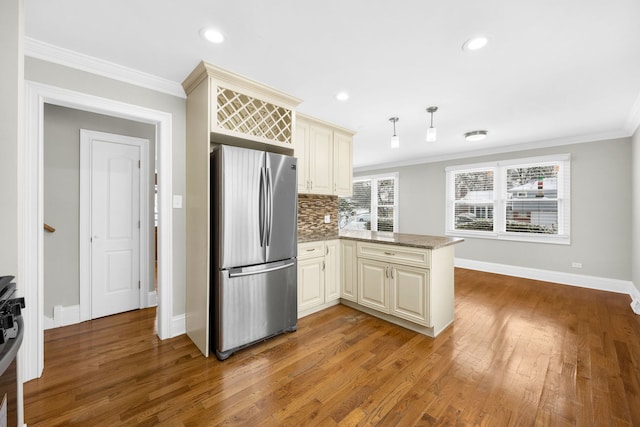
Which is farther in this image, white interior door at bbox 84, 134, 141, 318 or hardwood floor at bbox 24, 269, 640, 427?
white interior door at bbox 84, 134, 141, 318

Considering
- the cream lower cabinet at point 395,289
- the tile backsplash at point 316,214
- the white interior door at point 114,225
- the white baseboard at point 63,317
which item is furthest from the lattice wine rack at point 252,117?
the white baseboard at point 63,317

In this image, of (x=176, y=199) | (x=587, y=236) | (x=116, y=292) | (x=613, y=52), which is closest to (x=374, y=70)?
(x=613, y=52)

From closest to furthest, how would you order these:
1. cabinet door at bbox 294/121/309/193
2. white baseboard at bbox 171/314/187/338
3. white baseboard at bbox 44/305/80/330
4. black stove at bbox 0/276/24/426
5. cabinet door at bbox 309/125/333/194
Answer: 1. black stove at bbox 0/276/24/426
2. white baseboard at bbox 171/314/187/338
3. white baseboard at bbox 44/305/80/330
4. cabinet door at bbox 294/121/309/193
5. cabinet door at bbox 309/125/333/194

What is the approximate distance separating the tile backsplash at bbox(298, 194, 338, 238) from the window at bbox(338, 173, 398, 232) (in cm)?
312

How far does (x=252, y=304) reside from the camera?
236 cm

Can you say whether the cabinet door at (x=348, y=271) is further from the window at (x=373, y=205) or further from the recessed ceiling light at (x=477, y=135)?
the window at (x=373, y=205)

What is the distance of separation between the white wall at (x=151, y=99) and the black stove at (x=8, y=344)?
1450 millimetres

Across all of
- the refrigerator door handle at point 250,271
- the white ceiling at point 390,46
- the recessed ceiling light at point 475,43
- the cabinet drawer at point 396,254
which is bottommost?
the refrigerator door handle at point 250,271

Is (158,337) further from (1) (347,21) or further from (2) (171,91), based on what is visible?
(1) (347,21)

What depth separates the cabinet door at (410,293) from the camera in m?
2.60

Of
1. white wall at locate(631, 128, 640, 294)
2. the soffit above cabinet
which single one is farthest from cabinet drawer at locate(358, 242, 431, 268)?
white wall at locate(631, 128, 640, 294)

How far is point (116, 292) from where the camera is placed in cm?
311

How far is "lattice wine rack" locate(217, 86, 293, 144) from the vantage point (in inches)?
92.6

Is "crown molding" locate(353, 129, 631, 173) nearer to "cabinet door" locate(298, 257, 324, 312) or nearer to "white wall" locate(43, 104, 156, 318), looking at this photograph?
"cabinet door" locate(298, 257, 324, 312)
